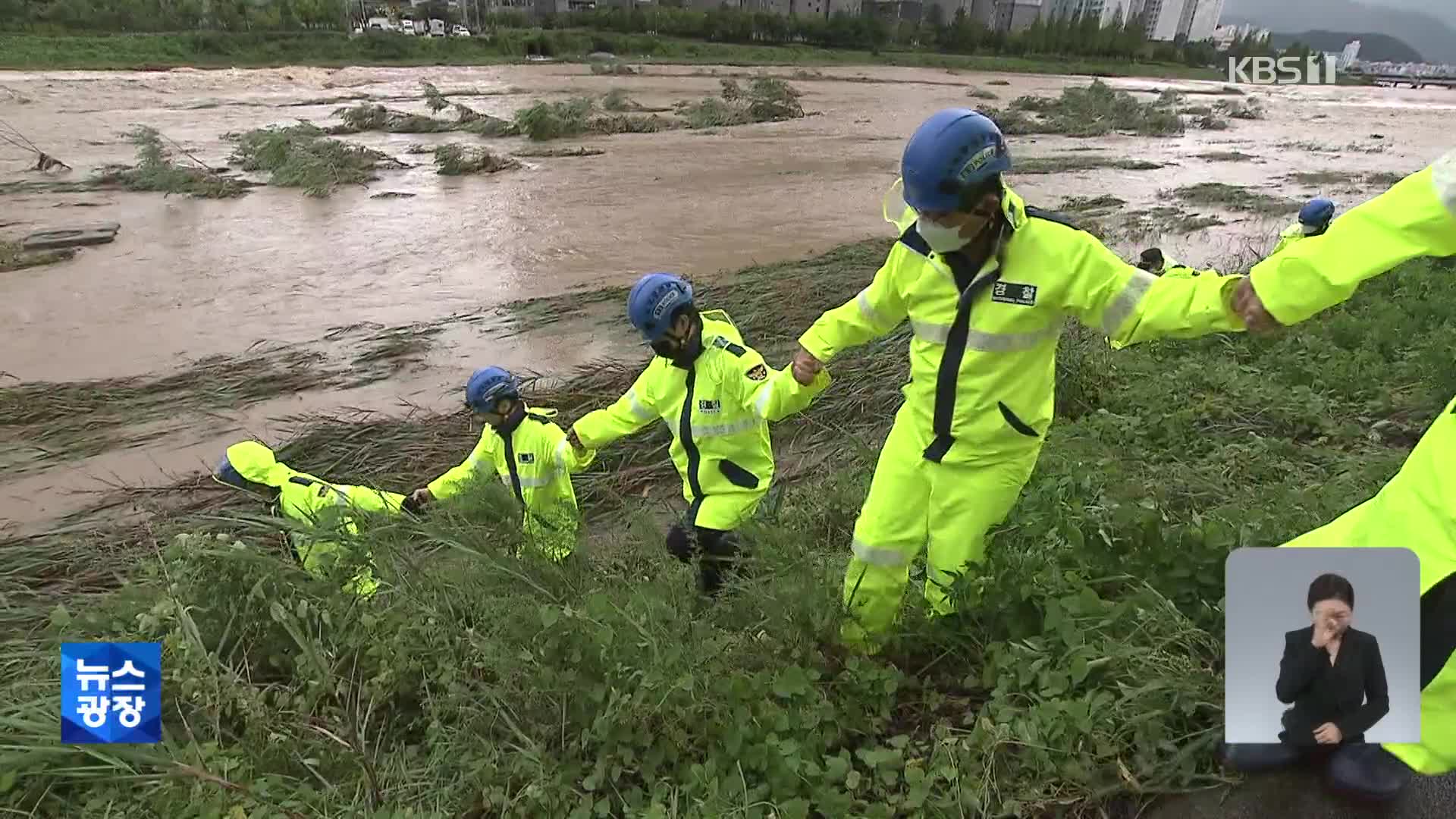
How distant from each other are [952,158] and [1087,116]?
3050 centimetres

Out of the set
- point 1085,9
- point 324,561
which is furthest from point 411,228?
point 1085,9

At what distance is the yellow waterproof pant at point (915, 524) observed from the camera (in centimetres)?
256

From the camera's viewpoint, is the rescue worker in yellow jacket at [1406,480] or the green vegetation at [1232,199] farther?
the green vegetation at [1232,199]

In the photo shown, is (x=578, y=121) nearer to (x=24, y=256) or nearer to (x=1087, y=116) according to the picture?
(x=24, y=256)

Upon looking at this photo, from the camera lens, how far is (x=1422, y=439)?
165 cm

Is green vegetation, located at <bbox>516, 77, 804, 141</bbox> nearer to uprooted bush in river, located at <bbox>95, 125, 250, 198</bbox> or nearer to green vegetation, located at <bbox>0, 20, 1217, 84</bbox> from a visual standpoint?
uprooted bush in river, located at <bbox>95, 125, 250, 198</bbox>

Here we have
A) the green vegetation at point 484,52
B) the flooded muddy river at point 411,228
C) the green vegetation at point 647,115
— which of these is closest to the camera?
the flooded muddy river at point 411,228

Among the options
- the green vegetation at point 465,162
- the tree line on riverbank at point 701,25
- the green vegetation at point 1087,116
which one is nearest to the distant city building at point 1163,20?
the tree line on riverbank at point 701,25

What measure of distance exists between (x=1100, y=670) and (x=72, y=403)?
306 inches

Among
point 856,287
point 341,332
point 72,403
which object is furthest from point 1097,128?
point 72,403

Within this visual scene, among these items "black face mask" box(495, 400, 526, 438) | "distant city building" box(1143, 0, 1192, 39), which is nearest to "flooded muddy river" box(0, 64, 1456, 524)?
"black face mask" box(495, 400, 526, 438)

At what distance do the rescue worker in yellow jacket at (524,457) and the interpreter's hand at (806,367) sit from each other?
1469mm

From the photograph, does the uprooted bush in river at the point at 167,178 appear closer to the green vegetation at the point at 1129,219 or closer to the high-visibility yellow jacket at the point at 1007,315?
the green vegetation at the point at 1129,219

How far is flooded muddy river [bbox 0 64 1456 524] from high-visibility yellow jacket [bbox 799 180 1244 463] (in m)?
5.46
